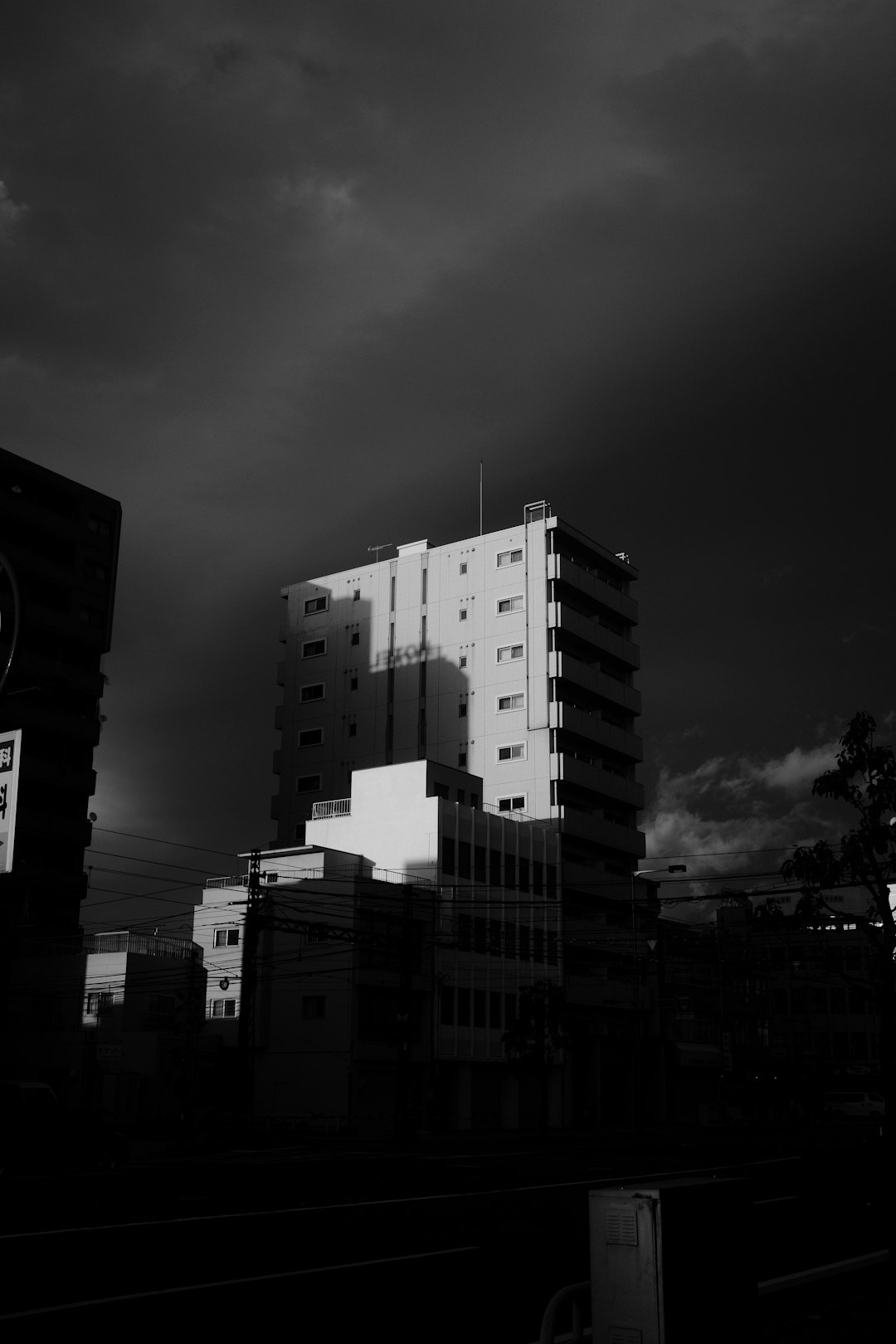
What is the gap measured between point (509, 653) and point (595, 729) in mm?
8002

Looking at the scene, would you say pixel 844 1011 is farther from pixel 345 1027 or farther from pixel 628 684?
pixel 345 1027

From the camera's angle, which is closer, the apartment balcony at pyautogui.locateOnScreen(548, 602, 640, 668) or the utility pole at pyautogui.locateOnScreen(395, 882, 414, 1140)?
the utility pole at pyautogui.locateOnScreen(395, 882, 414, 1140)

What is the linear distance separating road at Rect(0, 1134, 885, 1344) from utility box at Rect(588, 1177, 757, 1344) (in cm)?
389

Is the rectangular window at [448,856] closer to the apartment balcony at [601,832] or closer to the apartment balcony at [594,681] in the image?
the apartment balcony at [601,832]

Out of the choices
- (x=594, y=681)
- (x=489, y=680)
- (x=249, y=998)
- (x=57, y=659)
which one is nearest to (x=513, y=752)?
(x=489, y=680)

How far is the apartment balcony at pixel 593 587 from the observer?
87.0m

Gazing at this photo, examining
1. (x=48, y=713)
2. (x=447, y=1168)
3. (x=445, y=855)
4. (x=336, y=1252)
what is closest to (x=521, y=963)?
(x=445, y=855)

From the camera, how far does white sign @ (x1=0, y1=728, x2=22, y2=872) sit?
21.9 metres

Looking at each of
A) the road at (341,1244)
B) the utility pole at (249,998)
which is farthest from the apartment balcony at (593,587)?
the road at (341,1244)

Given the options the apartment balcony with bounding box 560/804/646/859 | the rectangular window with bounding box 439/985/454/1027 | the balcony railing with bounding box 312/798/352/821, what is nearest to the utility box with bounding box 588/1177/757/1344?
the rectangular window with bounding box 439/985/454/1027

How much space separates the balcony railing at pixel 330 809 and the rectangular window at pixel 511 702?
525 inches

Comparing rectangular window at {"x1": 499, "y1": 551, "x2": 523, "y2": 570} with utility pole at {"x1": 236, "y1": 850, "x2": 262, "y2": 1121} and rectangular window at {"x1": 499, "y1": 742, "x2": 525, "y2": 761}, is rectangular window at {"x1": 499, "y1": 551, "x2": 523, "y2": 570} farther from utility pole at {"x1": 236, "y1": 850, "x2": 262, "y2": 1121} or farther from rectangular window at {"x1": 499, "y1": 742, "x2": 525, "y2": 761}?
utility pole at {"x1": 236, "y1": 850, "x2": 262, "y2": 1121}

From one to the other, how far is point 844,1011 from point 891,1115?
119313mm

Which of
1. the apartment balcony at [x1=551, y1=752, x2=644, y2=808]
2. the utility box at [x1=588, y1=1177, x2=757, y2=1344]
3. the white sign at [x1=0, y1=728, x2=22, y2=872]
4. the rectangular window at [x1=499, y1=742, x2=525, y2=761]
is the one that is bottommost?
the utility box at [x1=588, y1=1177, x2=757, y2=1344]
